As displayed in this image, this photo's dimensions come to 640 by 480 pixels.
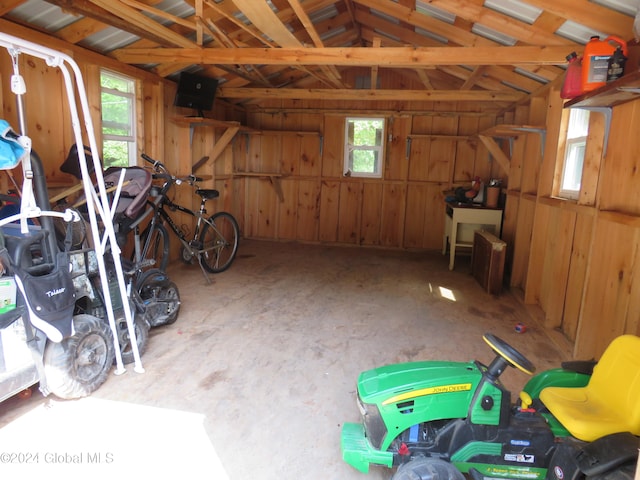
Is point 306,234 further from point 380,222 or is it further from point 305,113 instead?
point 305,113

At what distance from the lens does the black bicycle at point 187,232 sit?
13.3ft

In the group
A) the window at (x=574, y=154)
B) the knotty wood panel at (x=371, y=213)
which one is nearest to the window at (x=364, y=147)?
the knotty wood panel at (x=371, y=213)

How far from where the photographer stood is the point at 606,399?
1.71 metres

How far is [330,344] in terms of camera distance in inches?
127

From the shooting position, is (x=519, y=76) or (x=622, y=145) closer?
(x=622, y=145)

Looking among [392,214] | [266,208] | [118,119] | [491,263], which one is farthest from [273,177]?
[491,263]

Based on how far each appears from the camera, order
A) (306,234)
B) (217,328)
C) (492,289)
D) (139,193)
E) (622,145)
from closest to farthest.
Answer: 1. (622,145)
2. (139,193)
3. (217,328)
4. (492,289)
5. (306,234)

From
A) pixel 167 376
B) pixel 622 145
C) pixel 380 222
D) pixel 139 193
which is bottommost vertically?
pixel 167 376

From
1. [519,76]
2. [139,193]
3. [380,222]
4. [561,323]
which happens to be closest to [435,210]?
[380,222]

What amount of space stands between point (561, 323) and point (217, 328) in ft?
9.26

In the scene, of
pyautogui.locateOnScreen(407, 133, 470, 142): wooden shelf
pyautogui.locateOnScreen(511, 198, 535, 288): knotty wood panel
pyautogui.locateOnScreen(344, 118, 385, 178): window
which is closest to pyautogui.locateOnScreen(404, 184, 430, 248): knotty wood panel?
pyautogui.locateOnScreen(344, 118, 385, 178): window

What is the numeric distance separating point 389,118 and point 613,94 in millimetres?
4831

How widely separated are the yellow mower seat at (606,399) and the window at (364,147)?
566 centimetres

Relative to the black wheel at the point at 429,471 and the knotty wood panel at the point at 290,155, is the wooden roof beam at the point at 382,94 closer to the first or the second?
the knotty wood panel at the point at 290,155
